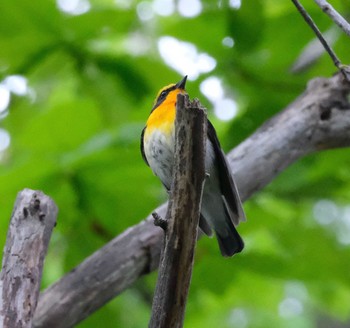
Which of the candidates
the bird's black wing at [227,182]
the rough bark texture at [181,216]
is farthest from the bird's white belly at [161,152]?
the rough bark texture at [181,216]

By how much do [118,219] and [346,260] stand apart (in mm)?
968

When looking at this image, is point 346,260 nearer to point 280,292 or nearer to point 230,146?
point 230,146

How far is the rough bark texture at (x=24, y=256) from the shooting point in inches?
92.7

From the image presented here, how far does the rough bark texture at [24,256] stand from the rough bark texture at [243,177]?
0.24m

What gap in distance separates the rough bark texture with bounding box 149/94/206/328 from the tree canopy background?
0.92 m

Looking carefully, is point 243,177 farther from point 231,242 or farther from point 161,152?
point 161,152

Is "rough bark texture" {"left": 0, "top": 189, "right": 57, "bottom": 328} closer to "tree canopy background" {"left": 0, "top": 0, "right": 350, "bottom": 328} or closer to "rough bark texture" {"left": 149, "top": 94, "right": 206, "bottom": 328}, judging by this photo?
"tree canopy background" {"left": 0, "top": 0, "right": 350, "bottom": 328}

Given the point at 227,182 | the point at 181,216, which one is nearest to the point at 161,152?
the point at 227,182

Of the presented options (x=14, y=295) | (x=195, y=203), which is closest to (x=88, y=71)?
(x=14, y=295)

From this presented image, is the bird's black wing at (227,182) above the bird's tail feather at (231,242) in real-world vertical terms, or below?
above

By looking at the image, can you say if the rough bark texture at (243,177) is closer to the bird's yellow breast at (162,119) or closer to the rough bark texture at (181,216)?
the bird's yellow breast at (162,119)

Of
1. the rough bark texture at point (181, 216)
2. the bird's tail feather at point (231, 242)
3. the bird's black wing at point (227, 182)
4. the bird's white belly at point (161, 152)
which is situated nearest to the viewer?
the rough bark texture at point (181, 216)

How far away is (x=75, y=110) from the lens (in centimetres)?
299

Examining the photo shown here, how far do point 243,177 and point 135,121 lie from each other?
563 mm
